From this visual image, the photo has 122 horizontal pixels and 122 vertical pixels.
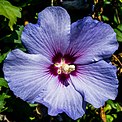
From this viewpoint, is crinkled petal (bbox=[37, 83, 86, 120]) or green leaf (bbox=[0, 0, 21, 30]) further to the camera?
green leaf (bbox=[0, 0, 21, 30])

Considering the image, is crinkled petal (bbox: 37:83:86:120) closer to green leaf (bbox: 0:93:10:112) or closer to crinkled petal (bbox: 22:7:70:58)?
crinkled petal (bbox: 22:7:70:58)

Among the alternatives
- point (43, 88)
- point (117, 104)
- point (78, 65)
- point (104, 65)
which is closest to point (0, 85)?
point (43, 88)

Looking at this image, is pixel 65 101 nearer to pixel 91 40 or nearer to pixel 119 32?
pixel 91 40

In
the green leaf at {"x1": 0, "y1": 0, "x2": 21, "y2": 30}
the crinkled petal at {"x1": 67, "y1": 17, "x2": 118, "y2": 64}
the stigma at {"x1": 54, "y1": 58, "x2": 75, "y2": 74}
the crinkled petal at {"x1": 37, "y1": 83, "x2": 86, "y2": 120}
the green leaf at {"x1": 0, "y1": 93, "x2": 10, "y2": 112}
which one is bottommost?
the green leaf at {"x1": 0, "y1": 93, "x2": 10, "y2": 112}

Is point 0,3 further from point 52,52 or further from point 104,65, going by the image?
point 104,65

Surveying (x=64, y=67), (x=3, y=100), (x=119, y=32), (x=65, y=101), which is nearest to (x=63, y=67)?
(x=64, y=67)

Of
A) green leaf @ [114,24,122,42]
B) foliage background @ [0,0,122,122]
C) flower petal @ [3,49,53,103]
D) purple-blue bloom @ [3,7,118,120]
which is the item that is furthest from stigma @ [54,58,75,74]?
green leaf @ [114,24,122,42]
